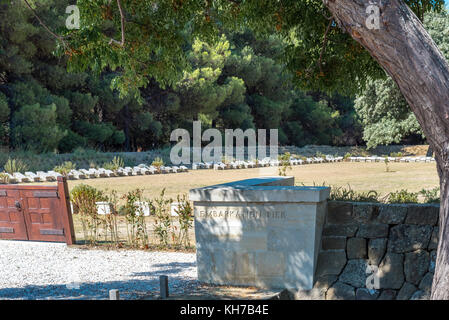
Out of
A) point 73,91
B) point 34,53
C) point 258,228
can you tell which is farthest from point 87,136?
point 258,228

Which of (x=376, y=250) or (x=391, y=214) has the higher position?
(x=391, y=214)

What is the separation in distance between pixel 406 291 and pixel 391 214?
0.90 m

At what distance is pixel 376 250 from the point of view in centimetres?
575

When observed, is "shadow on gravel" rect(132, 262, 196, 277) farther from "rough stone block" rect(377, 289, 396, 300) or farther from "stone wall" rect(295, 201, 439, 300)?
"rough stone block" rect(377, 289, 396, 300)

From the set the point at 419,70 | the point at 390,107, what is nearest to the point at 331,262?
the point at 419,70

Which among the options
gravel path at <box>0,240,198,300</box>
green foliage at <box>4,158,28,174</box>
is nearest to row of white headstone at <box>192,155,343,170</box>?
green foliage at <box>4,158,28,174</box>

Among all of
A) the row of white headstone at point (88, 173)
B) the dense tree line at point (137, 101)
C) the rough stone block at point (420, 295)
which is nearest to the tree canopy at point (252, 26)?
the rough stone block at point (420, 295)

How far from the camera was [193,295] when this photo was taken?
5.41 m

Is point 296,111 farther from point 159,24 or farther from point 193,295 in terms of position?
point 193,295

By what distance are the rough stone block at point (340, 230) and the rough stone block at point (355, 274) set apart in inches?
13.3

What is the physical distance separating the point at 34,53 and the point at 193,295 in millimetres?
21545

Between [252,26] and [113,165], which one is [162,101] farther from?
[252,26]

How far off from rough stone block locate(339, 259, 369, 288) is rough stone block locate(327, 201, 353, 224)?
1.72ft
